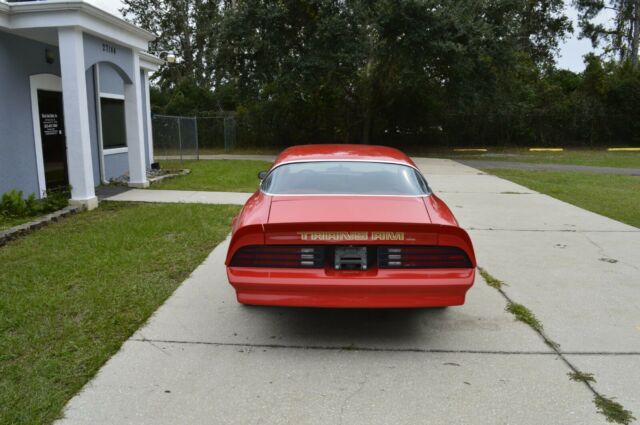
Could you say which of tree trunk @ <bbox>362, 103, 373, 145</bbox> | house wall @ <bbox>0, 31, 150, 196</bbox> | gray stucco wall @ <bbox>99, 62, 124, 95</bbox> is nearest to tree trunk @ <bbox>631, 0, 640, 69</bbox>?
tree trunk @ <bbox>362, 103, 373, 145</bbox>

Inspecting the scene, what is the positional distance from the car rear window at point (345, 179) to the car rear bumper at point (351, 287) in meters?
0.92

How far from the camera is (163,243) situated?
7094 mm

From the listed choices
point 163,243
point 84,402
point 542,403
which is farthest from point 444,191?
point 84,402

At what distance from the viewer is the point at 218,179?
47.3 feet

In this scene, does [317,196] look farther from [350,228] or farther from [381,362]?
[381,362]

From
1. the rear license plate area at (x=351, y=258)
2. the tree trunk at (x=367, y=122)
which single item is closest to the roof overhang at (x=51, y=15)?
the rear license plate area at (x=351, y=258)

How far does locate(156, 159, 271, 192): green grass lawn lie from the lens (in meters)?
12.8

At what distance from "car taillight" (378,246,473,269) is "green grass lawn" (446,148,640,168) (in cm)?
1806

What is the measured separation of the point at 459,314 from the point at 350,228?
5.16 feet

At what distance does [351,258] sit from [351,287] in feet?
0.71

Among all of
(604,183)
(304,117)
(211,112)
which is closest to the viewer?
(604,183)

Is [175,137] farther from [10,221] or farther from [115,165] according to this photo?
[10,221]

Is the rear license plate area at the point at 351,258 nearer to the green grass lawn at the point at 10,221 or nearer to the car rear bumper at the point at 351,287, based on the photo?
the car rear bumper at the point at 351,287

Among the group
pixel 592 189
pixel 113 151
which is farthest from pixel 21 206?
pixel 592 189
